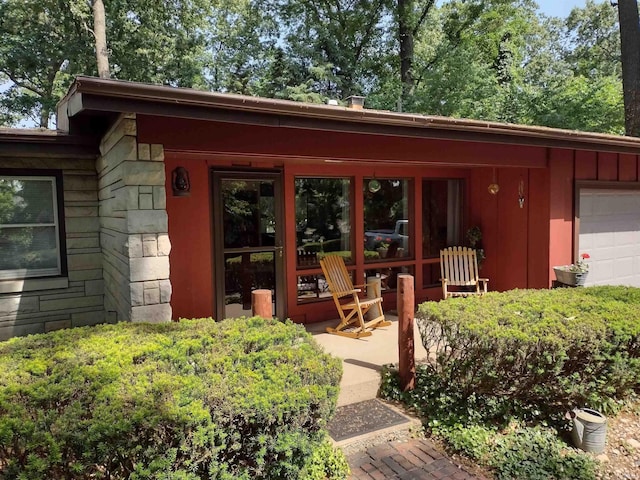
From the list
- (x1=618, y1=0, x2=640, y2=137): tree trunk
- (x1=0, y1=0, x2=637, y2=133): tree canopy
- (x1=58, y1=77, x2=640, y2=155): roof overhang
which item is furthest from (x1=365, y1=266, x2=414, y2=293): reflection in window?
(x1=618, y1=0, x2=640, y2=137): tree trunk

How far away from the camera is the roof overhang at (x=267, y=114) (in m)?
2.83

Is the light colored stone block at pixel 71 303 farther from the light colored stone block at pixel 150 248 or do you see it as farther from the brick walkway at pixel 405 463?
the brick walkway at pixel 405 463

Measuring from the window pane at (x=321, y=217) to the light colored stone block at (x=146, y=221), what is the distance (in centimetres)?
255

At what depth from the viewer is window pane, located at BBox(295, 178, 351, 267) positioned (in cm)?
580

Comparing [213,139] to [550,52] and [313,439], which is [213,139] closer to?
[313,439]

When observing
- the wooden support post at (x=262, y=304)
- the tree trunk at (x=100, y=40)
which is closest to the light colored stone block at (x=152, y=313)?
the wooden support post at (x=262, y=304)

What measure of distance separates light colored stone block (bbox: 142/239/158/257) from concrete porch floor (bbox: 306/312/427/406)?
1.76 metres

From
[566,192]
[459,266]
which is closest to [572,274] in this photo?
[566,192]

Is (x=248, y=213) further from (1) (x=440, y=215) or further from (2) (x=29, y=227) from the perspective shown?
(1) (x=440, y=215)

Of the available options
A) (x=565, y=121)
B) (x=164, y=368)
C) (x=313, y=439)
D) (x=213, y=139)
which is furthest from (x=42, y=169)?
(x=565, y=121)

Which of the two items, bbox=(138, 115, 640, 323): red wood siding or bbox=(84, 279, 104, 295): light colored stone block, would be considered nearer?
bbox=(138, 115, 640, 323): red wood siding

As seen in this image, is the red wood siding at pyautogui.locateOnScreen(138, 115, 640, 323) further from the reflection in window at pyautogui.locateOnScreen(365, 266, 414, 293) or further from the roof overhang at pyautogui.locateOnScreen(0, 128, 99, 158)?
the roof overhang at pyautogui.locateOnScreen(0, 128, 99, 158)

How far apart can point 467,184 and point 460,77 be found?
7420mm

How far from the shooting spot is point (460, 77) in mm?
13008
